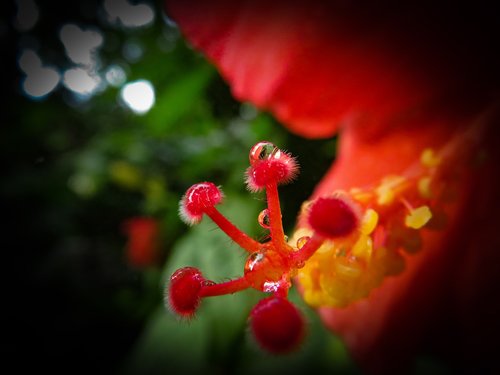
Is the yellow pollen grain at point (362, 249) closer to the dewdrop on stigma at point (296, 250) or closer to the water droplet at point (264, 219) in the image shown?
the dewdrop on stigma at point (296, 250)

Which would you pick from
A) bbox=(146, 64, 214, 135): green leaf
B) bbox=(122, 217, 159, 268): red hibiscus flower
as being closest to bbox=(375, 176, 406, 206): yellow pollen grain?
bbox=(146, 64, 214, 135): green leaf

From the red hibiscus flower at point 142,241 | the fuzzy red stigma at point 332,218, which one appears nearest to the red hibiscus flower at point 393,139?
the fuzzy red stigma at point 332,218

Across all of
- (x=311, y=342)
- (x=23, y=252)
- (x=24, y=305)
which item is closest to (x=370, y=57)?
(x=311, y=342)

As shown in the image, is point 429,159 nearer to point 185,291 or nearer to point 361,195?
point 361,195

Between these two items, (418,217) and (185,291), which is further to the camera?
(418,217)

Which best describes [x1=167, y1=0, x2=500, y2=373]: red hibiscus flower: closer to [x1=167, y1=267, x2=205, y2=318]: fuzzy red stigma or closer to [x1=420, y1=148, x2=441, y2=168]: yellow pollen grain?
[x1=420, y1=148, x2=441, y2=168]: yellow pollen grain

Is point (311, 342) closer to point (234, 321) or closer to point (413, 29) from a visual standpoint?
point (234, 321)

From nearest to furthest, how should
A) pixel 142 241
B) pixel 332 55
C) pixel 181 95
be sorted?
A: pixel 332 55 < pixel 181 95 < pixel 142 241

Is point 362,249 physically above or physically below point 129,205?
above

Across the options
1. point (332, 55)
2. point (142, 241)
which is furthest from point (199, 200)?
point (142, 241)
